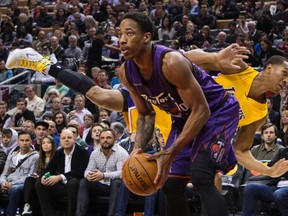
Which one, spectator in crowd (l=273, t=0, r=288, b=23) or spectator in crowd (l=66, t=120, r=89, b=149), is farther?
spectator in crowd (l=273, t=0, r=288, b=23)

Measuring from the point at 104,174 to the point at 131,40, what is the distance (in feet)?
16.6

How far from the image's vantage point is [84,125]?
1334 centimetres

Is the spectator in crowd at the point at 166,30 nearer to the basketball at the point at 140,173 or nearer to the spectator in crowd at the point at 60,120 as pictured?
the spectator in crowd at the point at 60,120

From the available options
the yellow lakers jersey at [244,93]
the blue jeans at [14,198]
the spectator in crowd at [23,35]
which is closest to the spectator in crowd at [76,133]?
the blue jeans at [14,198]

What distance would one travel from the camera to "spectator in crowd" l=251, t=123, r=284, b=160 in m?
10.7

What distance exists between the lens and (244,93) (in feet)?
25.3

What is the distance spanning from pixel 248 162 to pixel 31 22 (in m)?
14.4

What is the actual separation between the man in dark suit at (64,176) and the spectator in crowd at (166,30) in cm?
740

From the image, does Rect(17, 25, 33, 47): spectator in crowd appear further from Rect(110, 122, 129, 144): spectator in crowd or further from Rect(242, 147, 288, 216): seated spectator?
Rect(242, 147, 288, 216): seated spectator

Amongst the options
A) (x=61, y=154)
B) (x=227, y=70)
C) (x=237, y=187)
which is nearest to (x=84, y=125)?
(x=61, y=154)

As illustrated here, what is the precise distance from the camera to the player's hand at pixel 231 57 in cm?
702

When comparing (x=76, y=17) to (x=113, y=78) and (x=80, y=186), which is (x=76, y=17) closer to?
(x=113, y=78)

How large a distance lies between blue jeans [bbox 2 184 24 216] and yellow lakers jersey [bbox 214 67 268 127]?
15.3 feet

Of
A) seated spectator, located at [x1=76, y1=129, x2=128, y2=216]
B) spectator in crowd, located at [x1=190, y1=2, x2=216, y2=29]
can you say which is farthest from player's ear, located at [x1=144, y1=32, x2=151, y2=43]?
spectator in crowd, located at [x1=190, y1=2, x2=216, y2=29]
